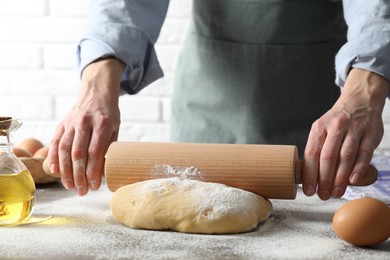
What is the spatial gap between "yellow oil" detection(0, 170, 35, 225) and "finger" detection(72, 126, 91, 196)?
128mm

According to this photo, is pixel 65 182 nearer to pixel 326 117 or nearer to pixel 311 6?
pixel 326 117

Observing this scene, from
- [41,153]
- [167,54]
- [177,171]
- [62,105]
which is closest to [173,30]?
[167,54]

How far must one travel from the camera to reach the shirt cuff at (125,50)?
4.83 feet

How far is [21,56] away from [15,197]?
134 centimetres

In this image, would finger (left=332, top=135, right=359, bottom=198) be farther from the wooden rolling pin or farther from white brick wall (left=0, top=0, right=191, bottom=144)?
white brick wall (left=0, top=0, right=191, bottom=144)

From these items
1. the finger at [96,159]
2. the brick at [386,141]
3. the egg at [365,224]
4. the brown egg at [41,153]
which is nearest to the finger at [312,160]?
the egg at [365,224]

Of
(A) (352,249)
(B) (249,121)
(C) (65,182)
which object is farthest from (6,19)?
(A) (352,249)

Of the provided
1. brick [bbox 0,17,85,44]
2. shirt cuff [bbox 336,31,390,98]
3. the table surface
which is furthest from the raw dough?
brick [bbox 0,17,85,44]

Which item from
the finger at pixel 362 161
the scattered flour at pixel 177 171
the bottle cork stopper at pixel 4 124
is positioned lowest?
the scattered flour at pixel 177 171

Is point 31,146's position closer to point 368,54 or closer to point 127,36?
point 127,36

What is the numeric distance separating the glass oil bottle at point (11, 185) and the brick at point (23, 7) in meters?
1.27

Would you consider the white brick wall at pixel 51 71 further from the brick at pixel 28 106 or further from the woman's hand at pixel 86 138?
the woman's hand at pixel 86 138

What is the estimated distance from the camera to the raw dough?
1.08 m

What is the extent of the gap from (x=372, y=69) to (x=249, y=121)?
20.2 inches
